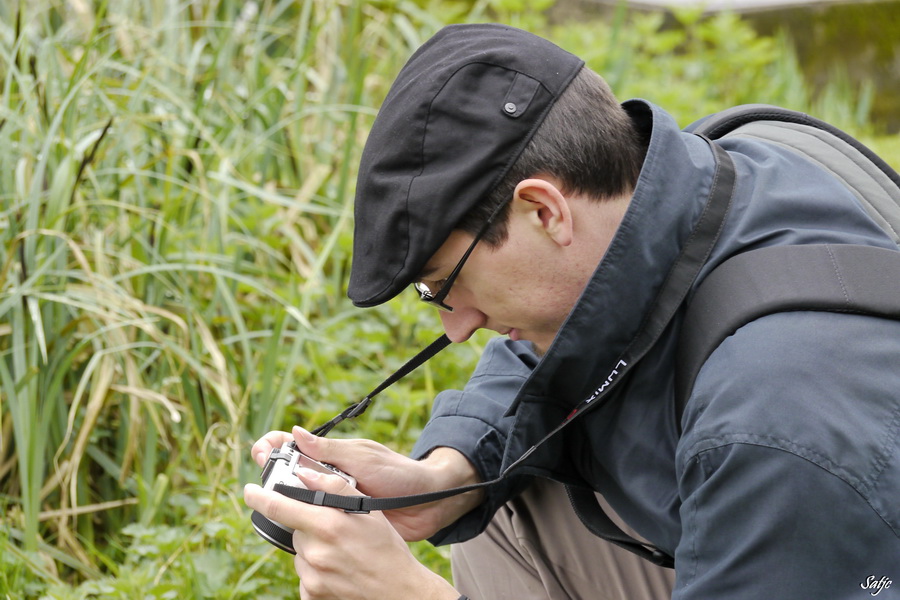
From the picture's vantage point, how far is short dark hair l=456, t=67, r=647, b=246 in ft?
5.20

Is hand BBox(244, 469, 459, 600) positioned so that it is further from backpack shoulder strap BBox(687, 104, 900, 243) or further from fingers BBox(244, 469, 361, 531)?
backpack shoulder strap BBox(687, 104, 900, 243)

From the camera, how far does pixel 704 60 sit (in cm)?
566

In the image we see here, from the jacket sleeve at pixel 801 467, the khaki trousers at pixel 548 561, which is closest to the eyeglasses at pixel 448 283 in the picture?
the jacket sleeve at pixel 801 467

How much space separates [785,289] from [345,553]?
77 centimetres

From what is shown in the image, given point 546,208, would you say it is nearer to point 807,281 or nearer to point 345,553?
point 807,281

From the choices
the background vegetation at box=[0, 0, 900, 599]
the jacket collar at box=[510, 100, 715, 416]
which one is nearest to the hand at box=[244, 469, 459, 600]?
the jacket collar at box=[510, 100, 715, 416]

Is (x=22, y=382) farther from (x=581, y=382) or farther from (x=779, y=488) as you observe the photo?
(x=779, y=488)

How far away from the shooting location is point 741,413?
1.33 m

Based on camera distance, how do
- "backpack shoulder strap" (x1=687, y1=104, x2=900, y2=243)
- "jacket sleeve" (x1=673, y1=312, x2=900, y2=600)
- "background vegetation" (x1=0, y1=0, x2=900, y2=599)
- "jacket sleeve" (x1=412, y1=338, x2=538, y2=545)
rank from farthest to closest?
"background vegetation" (x1=0, y1=0, x2=900, y2=599) → "jacket sleeve" (x1=412, y1=338, x2=538, y2=545) → "backpack shoulder strap" (x1=687, y1=104, x2=900, y2=243) → "jacket sleeve" (x1=673, y1=312, x2=900, y2=600)

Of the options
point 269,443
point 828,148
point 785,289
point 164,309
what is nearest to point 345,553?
point 269,443

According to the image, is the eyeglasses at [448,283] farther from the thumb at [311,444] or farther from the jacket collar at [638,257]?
the thumb at [311,444]

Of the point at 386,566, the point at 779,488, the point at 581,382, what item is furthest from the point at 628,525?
the point at 779,488

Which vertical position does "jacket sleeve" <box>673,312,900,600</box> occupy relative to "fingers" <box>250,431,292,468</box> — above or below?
above

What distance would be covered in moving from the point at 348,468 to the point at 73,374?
1.27 meters
